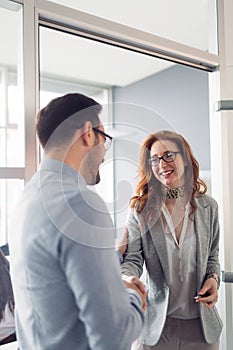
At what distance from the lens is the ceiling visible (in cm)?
131

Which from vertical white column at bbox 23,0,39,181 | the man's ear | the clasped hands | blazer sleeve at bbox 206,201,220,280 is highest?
vertical white column at bbox 23,0,39,181

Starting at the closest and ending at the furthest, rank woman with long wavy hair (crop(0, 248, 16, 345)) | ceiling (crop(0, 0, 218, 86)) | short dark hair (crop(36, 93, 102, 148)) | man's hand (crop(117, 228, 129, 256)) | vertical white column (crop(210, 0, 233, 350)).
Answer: short dark hair (crop(36, 93, 102, 148)) → woman with long wavy hair (crop(0, 248, 16, 345)) → man's hand (crop(117, 228, 129, 256)) → ceiling (crop(0, 0, 218, 86)) → vertical white column (crop(210, 0, 233, 350))

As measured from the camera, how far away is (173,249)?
1242 millimetres

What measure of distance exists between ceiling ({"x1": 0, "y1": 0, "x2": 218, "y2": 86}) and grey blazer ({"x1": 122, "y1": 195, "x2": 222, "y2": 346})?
0.46 metres

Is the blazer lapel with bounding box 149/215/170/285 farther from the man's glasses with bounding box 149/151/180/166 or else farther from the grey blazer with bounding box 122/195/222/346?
the man's glasses with bounding box 149/151/180/166

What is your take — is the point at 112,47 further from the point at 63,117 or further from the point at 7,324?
the point at 7,324

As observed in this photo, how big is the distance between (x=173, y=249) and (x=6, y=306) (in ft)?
1.81

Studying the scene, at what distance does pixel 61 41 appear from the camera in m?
1.76

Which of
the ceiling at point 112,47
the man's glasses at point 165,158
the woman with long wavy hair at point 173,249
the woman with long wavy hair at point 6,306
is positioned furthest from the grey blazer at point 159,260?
the ceiling at point 112,47

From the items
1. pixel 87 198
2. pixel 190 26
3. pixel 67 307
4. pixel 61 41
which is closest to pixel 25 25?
pixel 87 198

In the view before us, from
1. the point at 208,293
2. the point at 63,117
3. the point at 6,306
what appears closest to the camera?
the point at 63,117

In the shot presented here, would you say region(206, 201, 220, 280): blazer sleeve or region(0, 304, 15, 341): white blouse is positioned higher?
region(206, 201, 220, 280): blazer sleeve

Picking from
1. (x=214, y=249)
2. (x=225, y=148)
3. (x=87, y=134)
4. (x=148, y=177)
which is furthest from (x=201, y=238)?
(x=87, y=134)

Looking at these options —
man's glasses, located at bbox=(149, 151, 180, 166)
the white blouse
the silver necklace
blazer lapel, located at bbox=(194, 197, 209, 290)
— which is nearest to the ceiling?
man's glasses, located at bbox=(149, 151, 180, 166)
